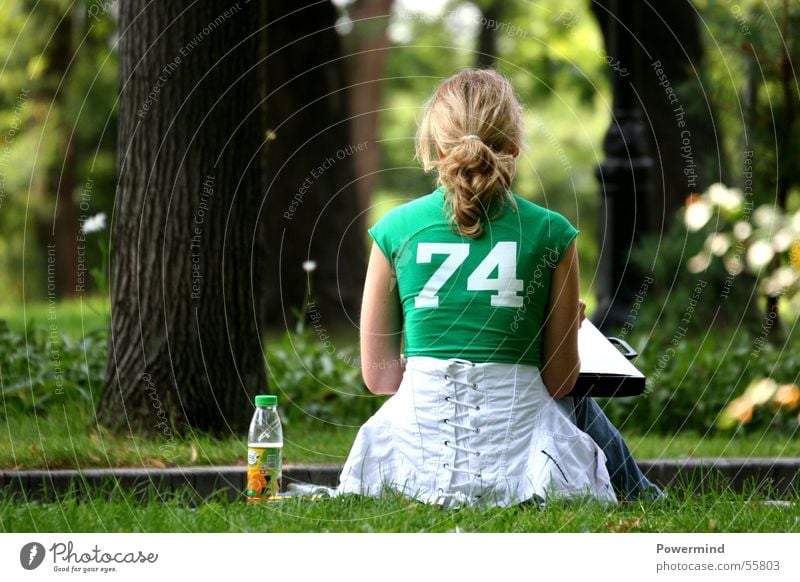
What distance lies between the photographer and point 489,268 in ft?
12.6

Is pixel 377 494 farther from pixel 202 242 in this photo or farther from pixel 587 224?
pixel 587 224

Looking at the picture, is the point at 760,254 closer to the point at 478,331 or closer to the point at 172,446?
the point at 478,331

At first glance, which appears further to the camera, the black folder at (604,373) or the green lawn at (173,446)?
the green lawn at (173,446)

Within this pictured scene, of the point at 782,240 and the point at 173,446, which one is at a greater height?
the point at 782,240

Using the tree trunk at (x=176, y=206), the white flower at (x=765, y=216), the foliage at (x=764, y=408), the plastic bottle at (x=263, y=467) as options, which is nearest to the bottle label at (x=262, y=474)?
the plastic bottle at (x=263, y=467)

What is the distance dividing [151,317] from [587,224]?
20.6m

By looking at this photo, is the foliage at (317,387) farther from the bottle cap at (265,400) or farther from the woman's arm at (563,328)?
the woman's arm at (563,328)

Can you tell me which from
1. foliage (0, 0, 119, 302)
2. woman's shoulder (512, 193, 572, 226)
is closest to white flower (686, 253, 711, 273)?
woman's shoulder (512, 193, 572, 226)

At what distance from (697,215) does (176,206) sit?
396cm

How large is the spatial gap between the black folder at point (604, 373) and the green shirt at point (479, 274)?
0.21 meters

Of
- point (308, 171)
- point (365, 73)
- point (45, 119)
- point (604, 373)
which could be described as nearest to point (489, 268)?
point (604, 373)

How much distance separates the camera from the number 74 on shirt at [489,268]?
150 inches

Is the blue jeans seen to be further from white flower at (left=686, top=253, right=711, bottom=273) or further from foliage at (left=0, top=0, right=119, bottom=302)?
foliage at (left=0, top=0, right=119, bottom=302)

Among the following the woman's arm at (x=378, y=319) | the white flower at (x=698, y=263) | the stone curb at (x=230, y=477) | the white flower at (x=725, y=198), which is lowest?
the stone curb at (x=230, y=477)
